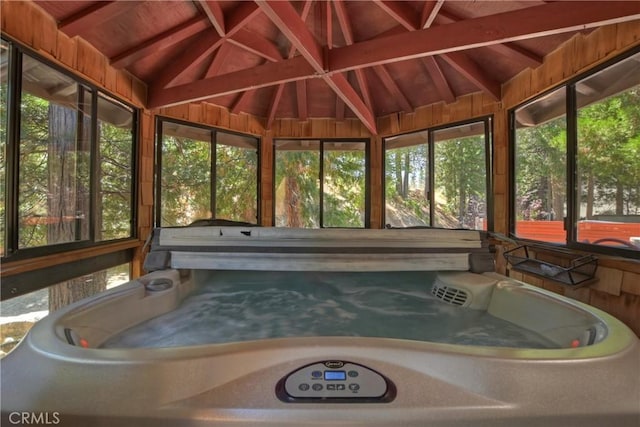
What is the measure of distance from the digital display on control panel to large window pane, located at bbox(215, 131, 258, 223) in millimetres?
3661

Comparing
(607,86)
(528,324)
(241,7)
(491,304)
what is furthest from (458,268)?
(241,7)

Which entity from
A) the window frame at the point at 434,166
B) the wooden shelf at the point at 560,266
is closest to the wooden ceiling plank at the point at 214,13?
the window frame at the point at 434,166

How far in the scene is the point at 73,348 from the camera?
83 centimetres

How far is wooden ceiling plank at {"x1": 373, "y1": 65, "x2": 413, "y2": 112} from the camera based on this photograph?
140 inches

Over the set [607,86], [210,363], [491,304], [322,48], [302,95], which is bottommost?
[491,304]

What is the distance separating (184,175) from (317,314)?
2.86 metres

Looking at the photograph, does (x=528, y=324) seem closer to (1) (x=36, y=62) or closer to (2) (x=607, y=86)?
(2) (x=607, y=86)

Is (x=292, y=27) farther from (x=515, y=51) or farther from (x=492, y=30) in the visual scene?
(x=515, y=51)

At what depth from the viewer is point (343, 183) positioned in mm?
4676

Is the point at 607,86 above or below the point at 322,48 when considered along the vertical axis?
below

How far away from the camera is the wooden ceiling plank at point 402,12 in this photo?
8.11 ft

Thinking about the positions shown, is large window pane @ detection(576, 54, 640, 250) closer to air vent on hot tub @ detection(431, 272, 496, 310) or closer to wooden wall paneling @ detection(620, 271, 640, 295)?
wooden wall paneling @ detection(620, 271, 640, 295)

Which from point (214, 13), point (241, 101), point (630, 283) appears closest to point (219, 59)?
point (241, 101)

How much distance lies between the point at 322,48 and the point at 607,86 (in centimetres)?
205
